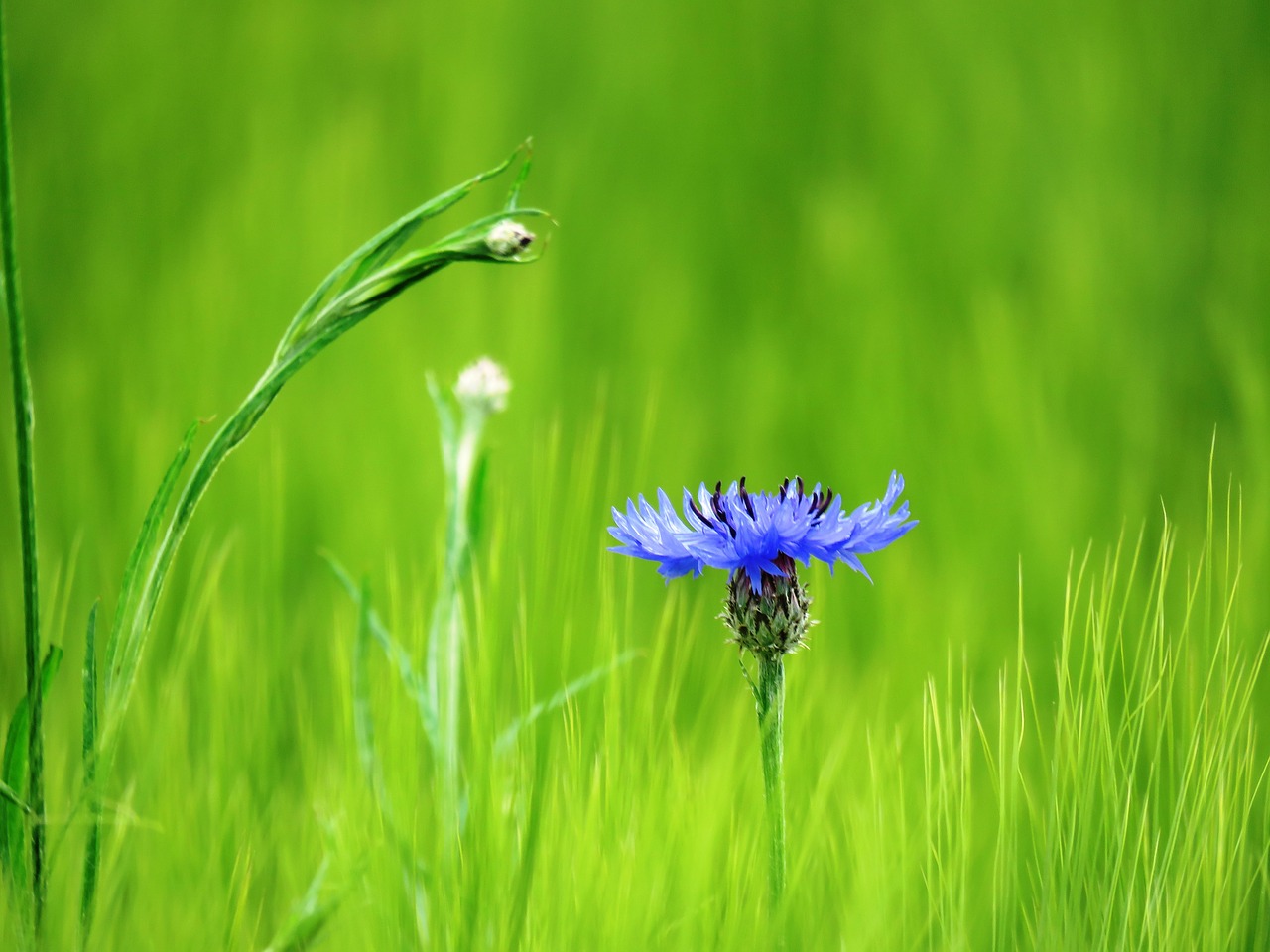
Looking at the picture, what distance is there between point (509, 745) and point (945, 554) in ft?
2.84

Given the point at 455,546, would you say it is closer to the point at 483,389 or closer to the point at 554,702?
the point at 483,389

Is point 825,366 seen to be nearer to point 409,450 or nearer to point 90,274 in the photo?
point 409,450

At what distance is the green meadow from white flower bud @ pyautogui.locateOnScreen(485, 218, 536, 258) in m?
0.17

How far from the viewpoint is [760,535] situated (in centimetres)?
60

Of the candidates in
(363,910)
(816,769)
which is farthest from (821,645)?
(363,910)

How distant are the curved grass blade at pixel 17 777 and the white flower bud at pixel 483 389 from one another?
0.38m

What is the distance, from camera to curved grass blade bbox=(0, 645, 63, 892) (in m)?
0.51

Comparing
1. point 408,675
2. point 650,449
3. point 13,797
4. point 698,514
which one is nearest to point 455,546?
point 408,675

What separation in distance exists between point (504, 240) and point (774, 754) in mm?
304

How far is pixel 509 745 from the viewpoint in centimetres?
71

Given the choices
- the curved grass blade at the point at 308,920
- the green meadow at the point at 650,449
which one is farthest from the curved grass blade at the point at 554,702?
the curved grass blade at the point at 308,920

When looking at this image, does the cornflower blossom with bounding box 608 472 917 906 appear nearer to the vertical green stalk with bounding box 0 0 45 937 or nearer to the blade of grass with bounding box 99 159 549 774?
the blade of grass with bounding box 99 159 549 774

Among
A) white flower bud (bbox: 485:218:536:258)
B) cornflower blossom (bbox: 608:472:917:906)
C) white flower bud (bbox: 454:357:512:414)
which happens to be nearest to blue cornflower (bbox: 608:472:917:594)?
cornflower blossom (bbox: 608:472:917:906)

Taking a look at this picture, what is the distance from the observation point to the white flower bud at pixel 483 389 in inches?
33.4
